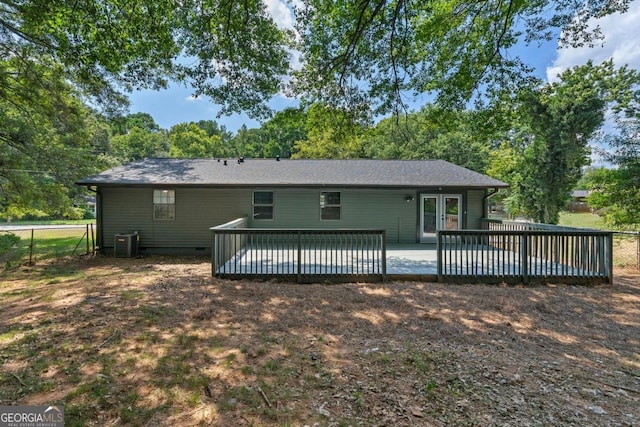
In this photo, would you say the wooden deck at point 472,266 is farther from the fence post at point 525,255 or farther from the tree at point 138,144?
the tree at point 138,144

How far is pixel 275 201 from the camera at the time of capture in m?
10.6

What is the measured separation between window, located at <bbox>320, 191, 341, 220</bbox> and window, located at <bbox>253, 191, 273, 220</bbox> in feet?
6.18

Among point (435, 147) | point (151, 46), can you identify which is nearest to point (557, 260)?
point (151, 46)

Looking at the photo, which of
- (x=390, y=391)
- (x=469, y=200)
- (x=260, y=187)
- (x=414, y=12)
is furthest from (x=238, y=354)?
(x=469, y=200)

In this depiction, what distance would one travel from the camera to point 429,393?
257cm

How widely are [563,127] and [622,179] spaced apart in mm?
6277

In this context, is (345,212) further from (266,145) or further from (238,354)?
(266,145)

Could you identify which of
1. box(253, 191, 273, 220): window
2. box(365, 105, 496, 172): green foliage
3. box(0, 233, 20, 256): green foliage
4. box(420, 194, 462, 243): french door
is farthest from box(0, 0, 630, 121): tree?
box(365, 105, 496, 172): green foliage

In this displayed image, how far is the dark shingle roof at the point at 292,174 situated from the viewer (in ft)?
32.2

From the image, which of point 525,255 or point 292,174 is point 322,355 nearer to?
point 525,255

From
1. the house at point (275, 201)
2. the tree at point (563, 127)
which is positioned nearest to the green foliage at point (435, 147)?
the tree at point (563, 127)

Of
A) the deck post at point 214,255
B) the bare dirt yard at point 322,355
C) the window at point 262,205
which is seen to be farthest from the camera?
the window at point 262,205

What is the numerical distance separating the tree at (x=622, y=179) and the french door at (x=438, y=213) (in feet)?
12.3

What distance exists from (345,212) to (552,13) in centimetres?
782
